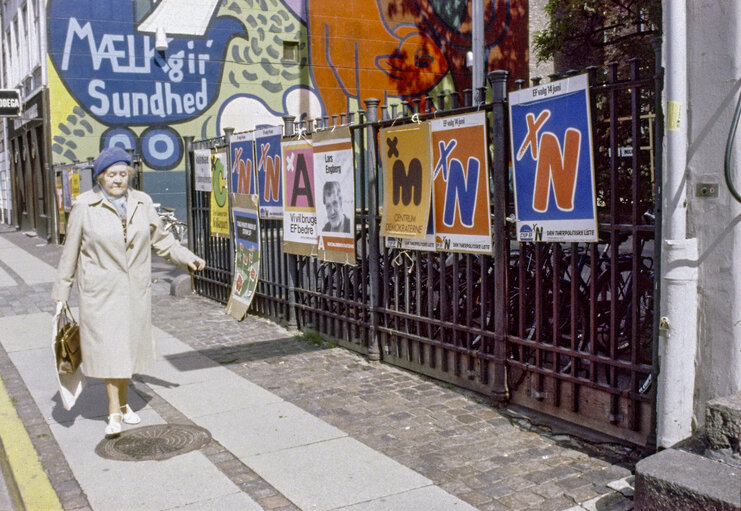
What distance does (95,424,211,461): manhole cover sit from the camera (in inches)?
195

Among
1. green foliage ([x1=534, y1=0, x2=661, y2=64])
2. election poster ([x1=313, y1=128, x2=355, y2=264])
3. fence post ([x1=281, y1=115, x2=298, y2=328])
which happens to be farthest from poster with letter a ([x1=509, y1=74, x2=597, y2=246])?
green foliage ([x1=534, y1=0, x2=661, y2=64])

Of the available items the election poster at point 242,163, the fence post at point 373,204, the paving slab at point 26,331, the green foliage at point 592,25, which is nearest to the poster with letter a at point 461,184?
the fence post at point 373,204

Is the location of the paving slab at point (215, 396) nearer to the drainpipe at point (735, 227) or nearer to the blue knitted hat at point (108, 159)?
the blue knitted hat at point (108, 159)

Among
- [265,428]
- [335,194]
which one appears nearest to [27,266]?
[335,194]

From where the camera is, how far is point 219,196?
33.6ft

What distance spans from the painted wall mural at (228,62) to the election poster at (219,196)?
39.4 ft

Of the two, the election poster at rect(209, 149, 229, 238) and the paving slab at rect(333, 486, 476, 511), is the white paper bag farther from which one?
the election poster at rect(209, 149, 229, 238)

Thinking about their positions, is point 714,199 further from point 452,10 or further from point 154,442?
point 452,10

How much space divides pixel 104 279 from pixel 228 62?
1839cm

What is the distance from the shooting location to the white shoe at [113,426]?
17.3 feet

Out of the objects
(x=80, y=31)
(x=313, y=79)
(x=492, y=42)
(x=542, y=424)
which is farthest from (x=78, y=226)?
(x=492, y=42)

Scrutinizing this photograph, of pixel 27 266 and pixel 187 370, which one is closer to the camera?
pixel 187 370

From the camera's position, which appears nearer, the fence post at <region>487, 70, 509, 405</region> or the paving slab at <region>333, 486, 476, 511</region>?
the paving slab at <region>333, 486, 476, 511</region>

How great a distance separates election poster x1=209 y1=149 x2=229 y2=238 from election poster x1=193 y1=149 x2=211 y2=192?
14 centimetres
